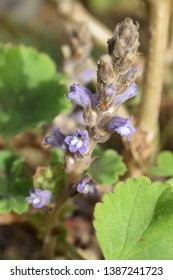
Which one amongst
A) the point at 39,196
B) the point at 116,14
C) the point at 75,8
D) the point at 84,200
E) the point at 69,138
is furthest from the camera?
the point at 116,14

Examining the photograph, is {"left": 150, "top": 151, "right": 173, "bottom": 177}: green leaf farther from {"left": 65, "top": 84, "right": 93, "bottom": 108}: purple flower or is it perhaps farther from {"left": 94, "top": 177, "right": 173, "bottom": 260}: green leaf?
{"left": 65, "top": 84, "right": 93, "bottom": 108}: purple flower

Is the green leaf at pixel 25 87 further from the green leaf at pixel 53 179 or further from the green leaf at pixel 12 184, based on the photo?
the green leaf at pixel 53 179

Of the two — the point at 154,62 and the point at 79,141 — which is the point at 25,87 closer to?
the point at 154,62

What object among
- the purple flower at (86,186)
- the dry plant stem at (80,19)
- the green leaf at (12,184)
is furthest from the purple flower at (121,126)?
the dry plant stem at (80,19)

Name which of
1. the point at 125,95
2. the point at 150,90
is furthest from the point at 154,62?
the point at 125,95

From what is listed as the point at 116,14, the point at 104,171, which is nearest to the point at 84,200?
the point at 104,171

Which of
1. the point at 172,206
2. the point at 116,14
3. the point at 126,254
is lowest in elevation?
the point at 126,254

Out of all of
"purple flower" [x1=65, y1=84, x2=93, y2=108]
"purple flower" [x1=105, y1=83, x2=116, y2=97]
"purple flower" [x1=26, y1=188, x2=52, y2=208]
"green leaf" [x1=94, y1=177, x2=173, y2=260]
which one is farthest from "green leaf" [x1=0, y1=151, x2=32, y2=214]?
"purple flower" [x1=105, y1=83, x2=116, y2=97]
